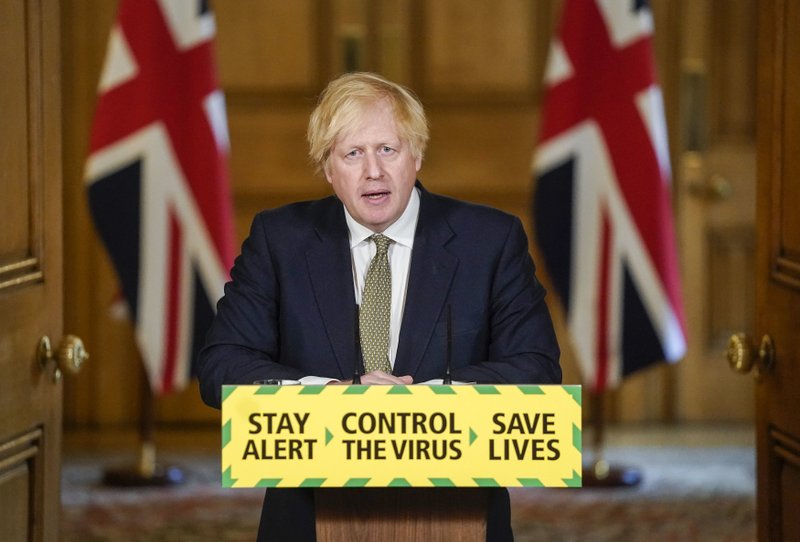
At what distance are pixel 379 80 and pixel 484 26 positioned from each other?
362 cm

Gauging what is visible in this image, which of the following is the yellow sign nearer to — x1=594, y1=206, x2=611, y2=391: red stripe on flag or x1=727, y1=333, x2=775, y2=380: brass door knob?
x1=727, y1=333, x2=775, y2=380: brass door knob

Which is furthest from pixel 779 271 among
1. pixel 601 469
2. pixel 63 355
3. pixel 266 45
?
pixel 266 45

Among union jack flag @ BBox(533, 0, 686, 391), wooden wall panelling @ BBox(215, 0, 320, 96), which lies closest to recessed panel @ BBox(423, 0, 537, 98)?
wooden wall panelling @ BBox(215, 0, 320, 96)

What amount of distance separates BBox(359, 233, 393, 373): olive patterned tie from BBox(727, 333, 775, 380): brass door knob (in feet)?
2.61

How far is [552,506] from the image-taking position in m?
5.07

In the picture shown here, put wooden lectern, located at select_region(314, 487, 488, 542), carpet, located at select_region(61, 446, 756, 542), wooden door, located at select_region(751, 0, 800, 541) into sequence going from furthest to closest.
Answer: carpet, located at select_region(61, 446, 756, 542)
wooden door, located at select_region(751, 0, 800, 541)
wooden lectern, located at select_region(314, 487, 488, 542)

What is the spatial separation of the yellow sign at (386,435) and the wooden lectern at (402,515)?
198 millimetres

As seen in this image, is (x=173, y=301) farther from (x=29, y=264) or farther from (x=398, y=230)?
(x=398, y=230)

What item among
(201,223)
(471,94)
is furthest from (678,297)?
(201,223)

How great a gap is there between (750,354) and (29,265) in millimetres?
1529

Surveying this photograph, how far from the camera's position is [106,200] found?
16.9 feet

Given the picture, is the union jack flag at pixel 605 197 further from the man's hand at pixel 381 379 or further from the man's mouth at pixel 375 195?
the man's hand at pixel 381 379

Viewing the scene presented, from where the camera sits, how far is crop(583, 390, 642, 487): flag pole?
530 centimetres

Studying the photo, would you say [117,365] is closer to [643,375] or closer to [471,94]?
[471,94]
